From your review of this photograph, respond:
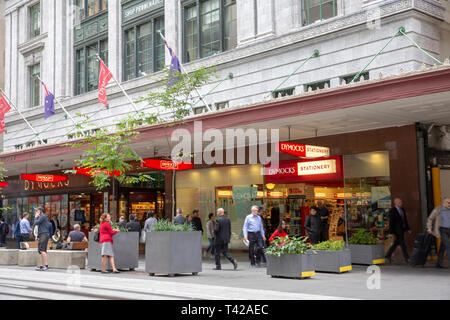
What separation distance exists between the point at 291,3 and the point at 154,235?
13.4 meters

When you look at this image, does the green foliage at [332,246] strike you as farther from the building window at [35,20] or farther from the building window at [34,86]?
the building window at [35,20]

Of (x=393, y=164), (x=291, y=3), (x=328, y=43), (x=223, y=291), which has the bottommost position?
(x=223, y=291)

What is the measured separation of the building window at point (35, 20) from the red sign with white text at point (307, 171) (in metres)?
25.1

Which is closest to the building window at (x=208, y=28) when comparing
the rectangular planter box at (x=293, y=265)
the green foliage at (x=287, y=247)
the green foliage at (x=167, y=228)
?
the green foliage at (x=167, y=228)

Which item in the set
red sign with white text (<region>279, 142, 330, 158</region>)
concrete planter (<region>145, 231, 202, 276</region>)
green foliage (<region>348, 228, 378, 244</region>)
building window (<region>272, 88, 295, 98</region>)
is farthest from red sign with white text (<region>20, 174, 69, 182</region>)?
green foliage (<region>348, 228, 378, 244</region>)

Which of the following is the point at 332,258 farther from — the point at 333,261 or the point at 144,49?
the point at 144,49

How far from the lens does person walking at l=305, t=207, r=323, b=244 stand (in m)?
18.3

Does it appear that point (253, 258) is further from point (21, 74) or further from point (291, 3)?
point (21, 74)

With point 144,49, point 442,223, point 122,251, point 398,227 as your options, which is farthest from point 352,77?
point 144,49

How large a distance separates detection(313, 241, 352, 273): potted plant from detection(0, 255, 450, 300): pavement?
0.26m

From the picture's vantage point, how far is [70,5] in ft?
124

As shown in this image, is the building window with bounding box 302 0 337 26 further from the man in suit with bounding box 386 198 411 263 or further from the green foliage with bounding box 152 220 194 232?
the green foliage with bounding box 152 220 194 232
